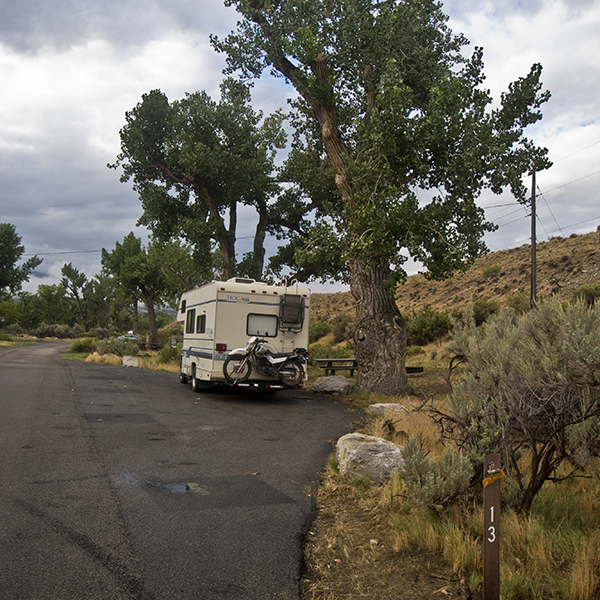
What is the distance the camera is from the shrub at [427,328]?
101 ft

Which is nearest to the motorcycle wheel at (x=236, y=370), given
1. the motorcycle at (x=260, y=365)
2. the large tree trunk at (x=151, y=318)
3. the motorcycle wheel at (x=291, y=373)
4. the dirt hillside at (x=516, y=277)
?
the motorcycle at (x=260, y=365)

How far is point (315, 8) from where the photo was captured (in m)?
14.5

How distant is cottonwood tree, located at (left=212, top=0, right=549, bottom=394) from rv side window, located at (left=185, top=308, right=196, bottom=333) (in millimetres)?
3598

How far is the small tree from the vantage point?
392cm

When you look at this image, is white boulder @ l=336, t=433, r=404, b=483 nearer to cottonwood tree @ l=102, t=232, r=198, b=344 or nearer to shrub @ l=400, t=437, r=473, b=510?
shrub @ l=400, t=437, r=473, b=510

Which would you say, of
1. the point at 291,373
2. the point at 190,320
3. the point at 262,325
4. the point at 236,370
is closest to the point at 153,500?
the point at 236,370

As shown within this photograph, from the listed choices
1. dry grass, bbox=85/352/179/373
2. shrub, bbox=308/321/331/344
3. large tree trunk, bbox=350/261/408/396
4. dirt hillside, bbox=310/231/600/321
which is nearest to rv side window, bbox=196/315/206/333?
large tree trunk, bbox=350/261/408/396

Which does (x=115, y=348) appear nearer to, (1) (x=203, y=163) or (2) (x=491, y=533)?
(1) (x=203, y=163)

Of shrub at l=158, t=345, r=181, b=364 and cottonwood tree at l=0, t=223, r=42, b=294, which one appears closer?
shrub at l=158, t=345, r=181, b=364

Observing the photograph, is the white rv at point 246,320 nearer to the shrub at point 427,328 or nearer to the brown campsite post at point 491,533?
the brown campsite post at point 491,533

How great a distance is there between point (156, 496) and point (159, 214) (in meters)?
20.0

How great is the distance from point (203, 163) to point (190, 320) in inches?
325

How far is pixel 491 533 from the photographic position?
3072mm

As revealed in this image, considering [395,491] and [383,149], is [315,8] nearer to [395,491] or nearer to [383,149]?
[383,149]
